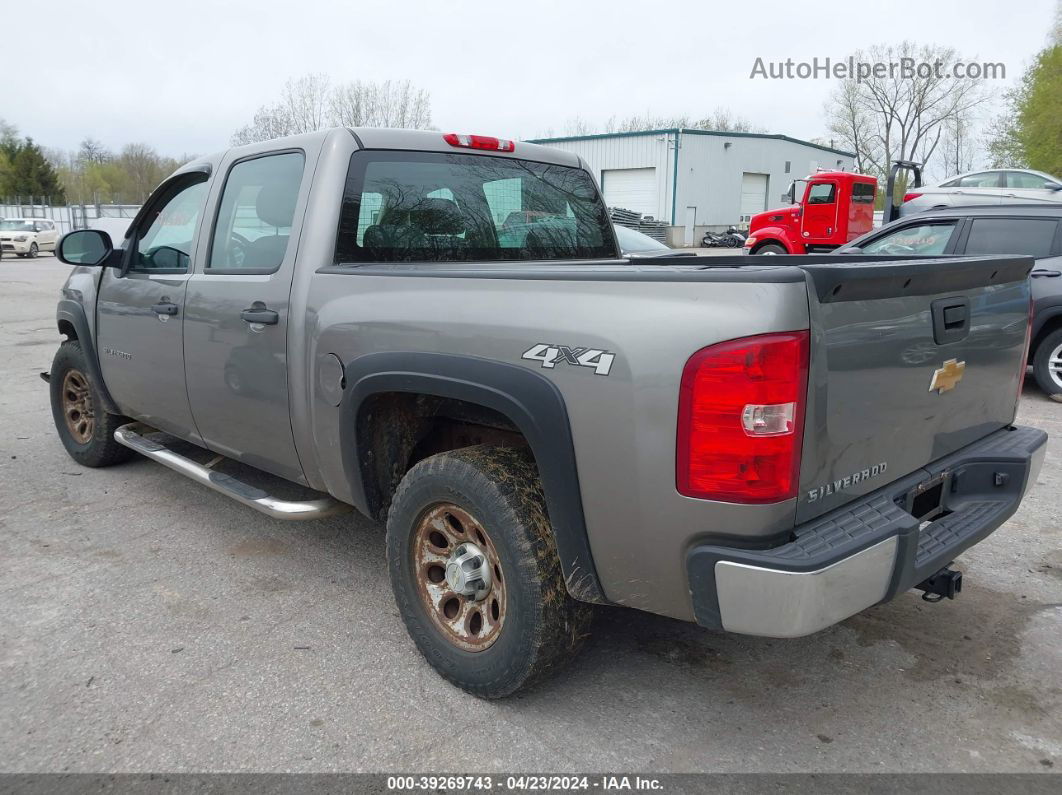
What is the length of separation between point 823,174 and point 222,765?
19.7 m

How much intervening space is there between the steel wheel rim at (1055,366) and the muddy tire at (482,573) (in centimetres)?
661

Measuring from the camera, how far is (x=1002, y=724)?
8.70 feet

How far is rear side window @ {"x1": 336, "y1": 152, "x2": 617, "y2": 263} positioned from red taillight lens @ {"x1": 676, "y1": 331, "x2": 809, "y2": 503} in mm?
1763

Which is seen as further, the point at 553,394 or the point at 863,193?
the point at 863,193

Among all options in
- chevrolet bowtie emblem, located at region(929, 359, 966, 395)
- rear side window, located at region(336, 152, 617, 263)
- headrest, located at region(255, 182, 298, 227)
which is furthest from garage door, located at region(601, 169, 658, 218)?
chevrolet bowtie emblem, located at region(929, 359, 966, 395)

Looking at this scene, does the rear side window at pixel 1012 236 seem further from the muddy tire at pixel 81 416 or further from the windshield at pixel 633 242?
the muddy tire at pixel 81 416

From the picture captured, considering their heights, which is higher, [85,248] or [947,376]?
[85,248]

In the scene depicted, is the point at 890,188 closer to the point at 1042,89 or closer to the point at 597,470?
the point at 597,470

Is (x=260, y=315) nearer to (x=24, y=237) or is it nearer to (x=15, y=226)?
(x=24, y=237)

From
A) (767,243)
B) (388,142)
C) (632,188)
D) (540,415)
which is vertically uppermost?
(632,188)

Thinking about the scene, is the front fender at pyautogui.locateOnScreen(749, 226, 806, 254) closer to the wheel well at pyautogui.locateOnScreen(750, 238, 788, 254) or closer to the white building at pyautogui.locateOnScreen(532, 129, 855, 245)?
the wheel well at pyautogui.locateOnScreen(750, 238, 788, 254)

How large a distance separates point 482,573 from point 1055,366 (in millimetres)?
6829

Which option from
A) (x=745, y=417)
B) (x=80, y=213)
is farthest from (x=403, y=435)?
(x=80, y=213)

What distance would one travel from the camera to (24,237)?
107 ft
